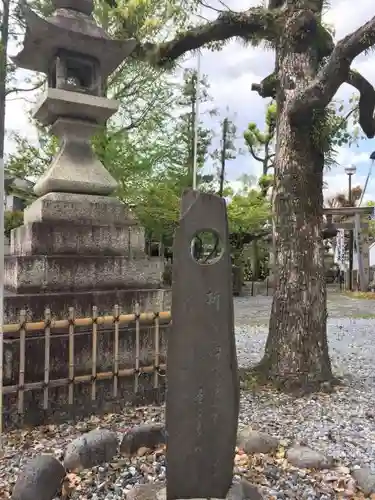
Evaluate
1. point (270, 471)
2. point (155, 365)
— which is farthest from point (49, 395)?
point (270, 471)

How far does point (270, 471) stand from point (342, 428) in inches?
51.5

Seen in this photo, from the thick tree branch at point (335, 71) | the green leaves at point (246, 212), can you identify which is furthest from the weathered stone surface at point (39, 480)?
the green leaves at point (246, 212)

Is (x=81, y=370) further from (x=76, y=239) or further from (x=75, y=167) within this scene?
(x=75, y=167)

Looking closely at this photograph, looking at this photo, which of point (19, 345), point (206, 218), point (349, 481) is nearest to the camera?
point (206, 218)

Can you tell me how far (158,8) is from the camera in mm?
11078

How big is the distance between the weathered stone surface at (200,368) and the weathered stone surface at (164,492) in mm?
63

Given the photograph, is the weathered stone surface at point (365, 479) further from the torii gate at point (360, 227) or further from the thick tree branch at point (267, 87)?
the torii gate at point (360, 227)

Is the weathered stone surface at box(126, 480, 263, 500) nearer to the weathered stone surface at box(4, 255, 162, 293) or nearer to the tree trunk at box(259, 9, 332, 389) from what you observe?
the weathered stone surface at box(4, 255, 162, 293)

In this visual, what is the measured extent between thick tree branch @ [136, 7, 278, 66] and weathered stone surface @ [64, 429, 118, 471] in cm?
464

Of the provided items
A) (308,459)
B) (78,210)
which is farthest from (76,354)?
(308,459)

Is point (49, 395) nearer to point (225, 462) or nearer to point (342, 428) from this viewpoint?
point (225, 462)

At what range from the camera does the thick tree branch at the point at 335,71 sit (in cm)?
459

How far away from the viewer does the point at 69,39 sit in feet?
15.5

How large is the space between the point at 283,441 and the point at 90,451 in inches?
62.1
